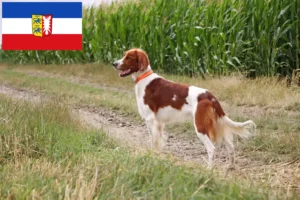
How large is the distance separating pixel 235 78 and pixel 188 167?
6145 millimetres

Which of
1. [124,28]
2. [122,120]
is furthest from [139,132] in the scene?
[124,28]

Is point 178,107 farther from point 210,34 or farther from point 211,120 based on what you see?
point 210,34

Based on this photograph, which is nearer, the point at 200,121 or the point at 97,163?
the point at 97,163

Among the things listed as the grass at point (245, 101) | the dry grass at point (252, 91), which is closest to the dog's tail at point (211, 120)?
the grass at point (245, 101)

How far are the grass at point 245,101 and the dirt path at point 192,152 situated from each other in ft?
0.58

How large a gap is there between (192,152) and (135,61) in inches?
52.0

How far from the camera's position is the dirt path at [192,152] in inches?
173

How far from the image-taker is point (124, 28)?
14781mm

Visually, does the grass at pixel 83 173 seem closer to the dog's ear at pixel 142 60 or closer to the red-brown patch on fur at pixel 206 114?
the red-brown patch on fur at pixel 206 114

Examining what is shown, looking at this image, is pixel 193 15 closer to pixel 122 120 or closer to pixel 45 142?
pixel 122 120

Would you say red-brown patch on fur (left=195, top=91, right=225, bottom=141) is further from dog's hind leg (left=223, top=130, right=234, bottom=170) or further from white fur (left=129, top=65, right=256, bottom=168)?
dog's hind leg (left=223, top=130, right=234, bottom=170)

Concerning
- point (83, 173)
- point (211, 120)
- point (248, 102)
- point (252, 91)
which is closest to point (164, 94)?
point (211, 120)

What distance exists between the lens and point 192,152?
580 cm

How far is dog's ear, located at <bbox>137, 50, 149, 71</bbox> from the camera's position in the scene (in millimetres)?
5145
